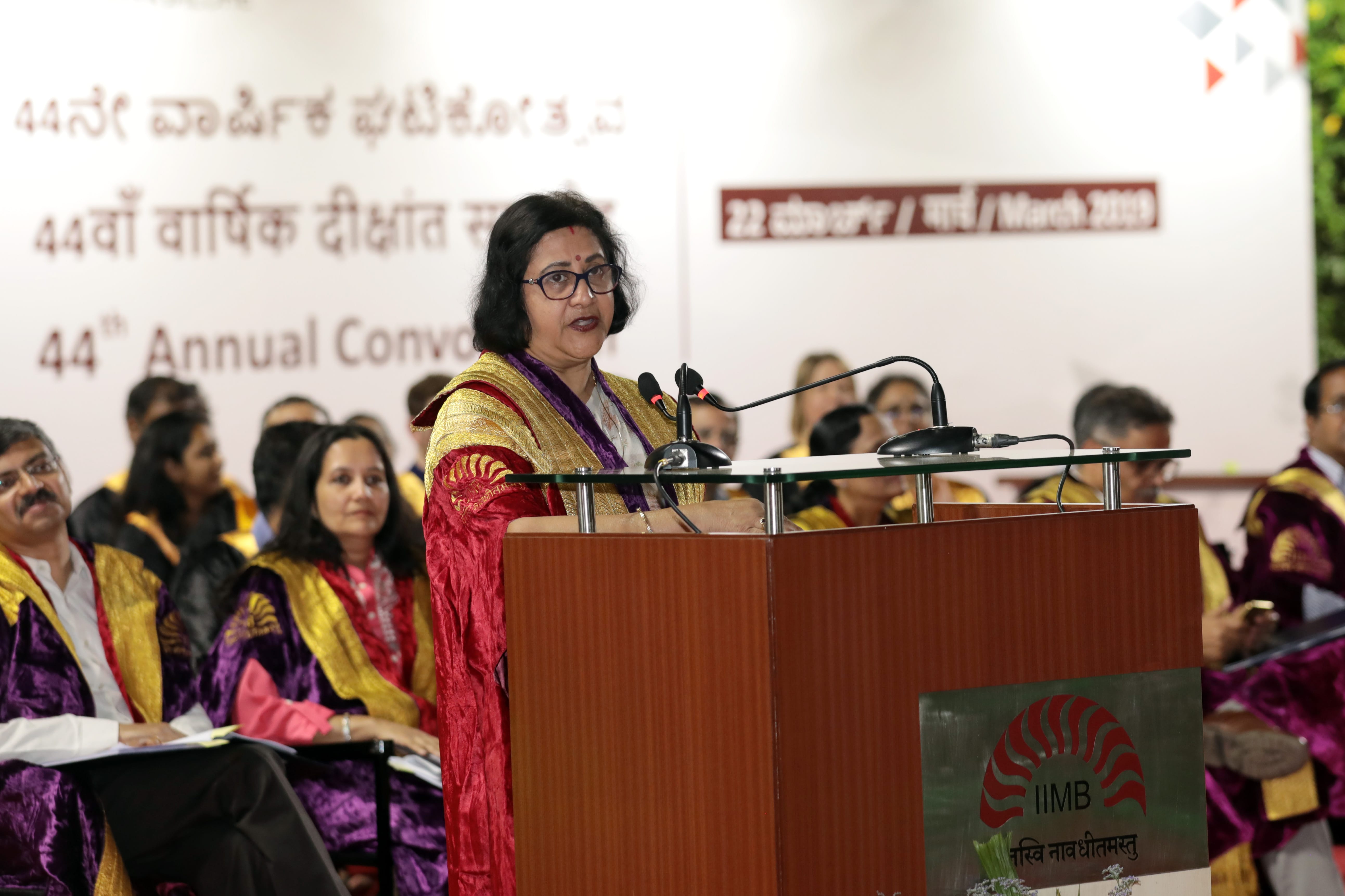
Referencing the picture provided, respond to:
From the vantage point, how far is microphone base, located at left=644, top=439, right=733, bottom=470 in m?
1.65

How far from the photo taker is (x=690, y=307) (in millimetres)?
6074

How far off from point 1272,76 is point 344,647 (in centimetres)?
488

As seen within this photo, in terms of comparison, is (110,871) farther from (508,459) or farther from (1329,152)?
(1329,152)

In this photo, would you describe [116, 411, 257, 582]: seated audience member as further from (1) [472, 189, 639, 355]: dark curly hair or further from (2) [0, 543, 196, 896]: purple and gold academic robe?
(1) [472, 189, 639, 355]: dark curly hair

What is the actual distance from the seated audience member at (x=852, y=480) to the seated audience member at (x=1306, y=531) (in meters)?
0.99

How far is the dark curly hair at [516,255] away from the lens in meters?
2.15

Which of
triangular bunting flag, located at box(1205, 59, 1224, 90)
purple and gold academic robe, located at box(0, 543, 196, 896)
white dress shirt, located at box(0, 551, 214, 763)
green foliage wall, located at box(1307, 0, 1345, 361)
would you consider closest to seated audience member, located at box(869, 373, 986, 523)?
triangular bunting flag, located at box(1205, 59, 1224, 90)

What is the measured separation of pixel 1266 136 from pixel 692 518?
561 centimetres

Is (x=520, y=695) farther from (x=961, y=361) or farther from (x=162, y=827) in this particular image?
(x=961, y=361)

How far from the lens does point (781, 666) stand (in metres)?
1.50

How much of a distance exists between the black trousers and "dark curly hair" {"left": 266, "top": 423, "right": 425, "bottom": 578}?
71 cm

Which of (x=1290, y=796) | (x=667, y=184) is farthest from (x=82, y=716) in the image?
(x=667, y=184)

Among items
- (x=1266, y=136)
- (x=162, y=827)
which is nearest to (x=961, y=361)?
(x=1266, y=136)

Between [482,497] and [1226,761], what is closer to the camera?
[482,497]
